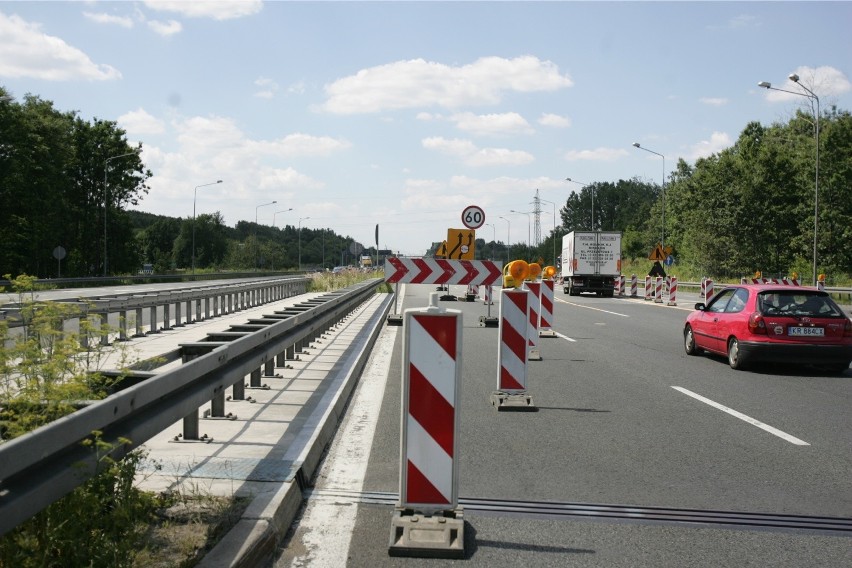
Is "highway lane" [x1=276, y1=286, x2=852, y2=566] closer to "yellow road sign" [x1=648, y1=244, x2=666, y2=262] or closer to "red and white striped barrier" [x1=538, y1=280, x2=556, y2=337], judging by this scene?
"red and white striped barrier" [x1=538, y1=280, x2=556, y2=337]

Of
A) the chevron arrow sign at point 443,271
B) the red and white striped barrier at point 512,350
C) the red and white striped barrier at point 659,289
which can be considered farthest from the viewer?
the red and white striped barrier at point 659,289

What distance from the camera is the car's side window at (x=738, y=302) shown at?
13516 mm

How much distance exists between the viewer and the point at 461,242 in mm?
23734

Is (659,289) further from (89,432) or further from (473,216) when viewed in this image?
(89,432)

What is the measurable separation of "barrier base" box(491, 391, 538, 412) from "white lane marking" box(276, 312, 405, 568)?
126 centimetres

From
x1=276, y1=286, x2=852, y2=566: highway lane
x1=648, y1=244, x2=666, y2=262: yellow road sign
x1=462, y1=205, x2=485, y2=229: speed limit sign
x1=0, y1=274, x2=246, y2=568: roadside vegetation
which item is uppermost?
x1=462, y1=205, x2=485, y2=229: speed limit sign

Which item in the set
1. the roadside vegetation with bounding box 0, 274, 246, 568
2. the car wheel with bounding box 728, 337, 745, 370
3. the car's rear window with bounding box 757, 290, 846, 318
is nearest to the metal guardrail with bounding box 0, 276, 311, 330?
the roadside vegetation with bounding box 0, 274, 246, 568

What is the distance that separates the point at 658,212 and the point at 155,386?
405ft

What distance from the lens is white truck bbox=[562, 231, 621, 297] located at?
44.9 m

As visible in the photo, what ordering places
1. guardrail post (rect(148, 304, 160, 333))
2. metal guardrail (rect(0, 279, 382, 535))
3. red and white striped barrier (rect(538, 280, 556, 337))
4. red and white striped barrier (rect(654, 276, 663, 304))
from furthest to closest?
1. red and white striped barrier (rect(654, 276, 663, 304))
2. guardrail post (rect(148, 304, 160, 333))
3. red and white striped barrier (rect(538, 280, 556, 337))
4. metal guardrail (rect(0, 279, 382, 535))

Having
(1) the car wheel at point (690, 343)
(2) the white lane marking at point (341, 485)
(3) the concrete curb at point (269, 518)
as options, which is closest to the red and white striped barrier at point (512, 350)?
(2) the white lane marking at point (341, 485)

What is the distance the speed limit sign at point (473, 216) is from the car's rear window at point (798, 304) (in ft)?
36.0

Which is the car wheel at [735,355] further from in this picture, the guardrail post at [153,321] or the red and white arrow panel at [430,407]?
the guardrail post at [153,321]

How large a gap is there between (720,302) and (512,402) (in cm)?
677
